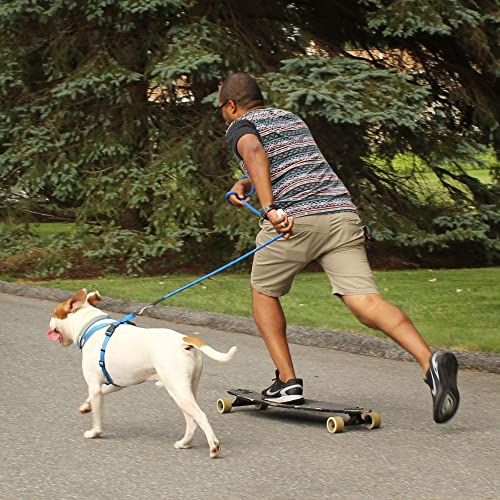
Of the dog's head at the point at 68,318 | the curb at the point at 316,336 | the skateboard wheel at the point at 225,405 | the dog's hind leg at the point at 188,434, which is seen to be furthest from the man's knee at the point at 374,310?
the curb at the point at 316,336

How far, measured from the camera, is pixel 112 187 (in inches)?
536

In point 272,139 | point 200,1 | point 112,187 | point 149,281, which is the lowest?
point 149,281

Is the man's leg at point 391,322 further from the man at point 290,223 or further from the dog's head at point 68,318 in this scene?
the dog's head at point 68,318

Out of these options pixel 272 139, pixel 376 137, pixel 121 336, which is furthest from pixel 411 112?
pixel 121 336

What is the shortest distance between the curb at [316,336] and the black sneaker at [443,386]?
202cm

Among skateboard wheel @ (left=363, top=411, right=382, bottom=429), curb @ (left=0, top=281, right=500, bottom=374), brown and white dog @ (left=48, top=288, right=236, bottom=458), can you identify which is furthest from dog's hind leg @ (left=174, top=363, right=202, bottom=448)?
curb @ (left=0, top=281, right=500, bottom=374)

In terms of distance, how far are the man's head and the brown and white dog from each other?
130 centimetres

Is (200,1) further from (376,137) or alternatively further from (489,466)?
(489,466)

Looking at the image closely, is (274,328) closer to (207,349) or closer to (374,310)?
(374,310)

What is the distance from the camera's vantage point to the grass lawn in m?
9.24

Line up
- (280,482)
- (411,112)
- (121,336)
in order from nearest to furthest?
(280,482), (121,336), (411,112)

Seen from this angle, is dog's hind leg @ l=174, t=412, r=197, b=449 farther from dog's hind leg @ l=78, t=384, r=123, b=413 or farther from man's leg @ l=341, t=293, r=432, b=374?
man's leg @ l=341, t=293, r=432, b=374

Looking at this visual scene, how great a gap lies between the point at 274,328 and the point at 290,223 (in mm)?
678

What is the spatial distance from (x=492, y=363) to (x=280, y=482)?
10.2 feet
